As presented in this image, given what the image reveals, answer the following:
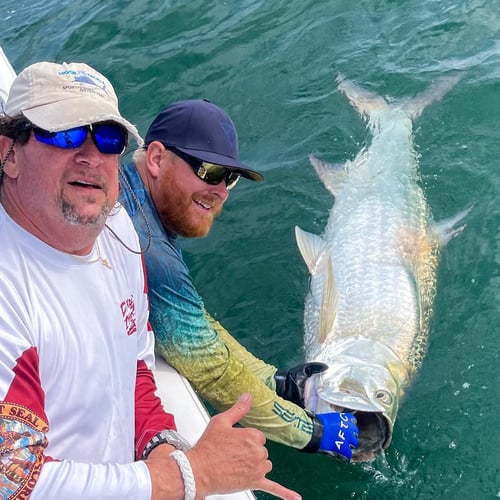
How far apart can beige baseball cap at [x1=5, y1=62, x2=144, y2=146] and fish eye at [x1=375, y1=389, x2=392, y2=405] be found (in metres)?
2.27

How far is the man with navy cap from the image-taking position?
9.75 feet

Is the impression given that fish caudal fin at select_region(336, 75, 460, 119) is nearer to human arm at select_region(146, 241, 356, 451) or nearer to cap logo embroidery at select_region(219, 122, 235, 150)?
cap logo embroidery at select_region(219, 122, 235, 150)

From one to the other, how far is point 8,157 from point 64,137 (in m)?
0.19

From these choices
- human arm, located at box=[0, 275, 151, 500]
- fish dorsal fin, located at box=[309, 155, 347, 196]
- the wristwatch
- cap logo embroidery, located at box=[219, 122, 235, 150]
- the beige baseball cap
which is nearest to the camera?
human arm, located at box=[0, 275, 151, 500]

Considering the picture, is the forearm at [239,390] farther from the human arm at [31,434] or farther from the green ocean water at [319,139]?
the human arm at [31,434]

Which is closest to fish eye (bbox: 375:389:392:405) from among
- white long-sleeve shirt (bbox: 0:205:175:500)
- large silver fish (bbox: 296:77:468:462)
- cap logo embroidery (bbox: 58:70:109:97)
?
large silver fish (bbox: 296:77:468:462)

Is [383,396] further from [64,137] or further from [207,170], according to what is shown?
[64,137]

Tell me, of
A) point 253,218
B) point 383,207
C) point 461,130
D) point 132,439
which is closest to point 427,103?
point 461,130

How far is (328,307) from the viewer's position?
419cm

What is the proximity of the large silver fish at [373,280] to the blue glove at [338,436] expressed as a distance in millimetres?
152

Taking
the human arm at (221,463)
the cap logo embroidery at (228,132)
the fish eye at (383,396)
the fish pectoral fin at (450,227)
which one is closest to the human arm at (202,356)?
the fish eye at (383,396)

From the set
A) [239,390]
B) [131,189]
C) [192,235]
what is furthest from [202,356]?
[131,189]

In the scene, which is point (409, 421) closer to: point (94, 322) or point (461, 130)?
point (94, 322)

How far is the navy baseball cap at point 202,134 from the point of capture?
2977 mm
